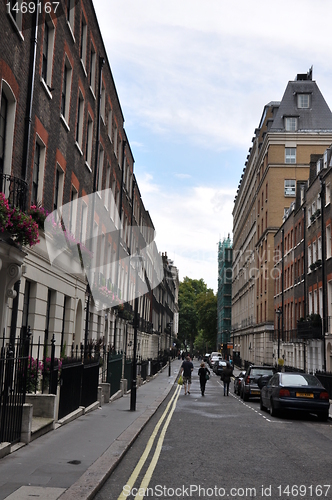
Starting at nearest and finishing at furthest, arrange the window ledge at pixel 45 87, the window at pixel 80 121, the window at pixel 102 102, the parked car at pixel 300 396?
the window ledge at pixel 45 87, the parked car at pixel 300 396, the window at pixel 80 121, the window at pixel 102 102

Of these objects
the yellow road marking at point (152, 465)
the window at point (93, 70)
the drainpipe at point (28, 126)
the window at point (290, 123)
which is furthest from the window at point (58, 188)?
the window at point (290, 123)

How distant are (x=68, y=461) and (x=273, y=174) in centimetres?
5297

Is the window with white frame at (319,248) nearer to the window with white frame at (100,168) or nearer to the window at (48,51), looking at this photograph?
the window with white frame at (100,168)

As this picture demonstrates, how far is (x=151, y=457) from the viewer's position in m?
9.72

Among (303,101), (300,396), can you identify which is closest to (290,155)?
(303,101)

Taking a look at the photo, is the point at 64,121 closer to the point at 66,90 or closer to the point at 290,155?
the point at 66,90

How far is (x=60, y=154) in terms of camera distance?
1672cm

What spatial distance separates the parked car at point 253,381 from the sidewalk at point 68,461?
1269 centimetres

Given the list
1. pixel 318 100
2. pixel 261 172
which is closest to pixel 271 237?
pixel 261 172

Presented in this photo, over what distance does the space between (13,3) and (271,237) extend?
158 ft

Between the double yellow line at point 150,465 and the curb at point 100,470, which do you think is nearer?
the curb at point 100,470

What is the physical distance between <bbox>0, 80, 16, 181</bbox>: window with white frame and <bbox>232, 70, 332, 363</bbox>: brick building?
45.1m

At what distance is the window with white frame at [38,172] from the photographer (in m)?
14.7

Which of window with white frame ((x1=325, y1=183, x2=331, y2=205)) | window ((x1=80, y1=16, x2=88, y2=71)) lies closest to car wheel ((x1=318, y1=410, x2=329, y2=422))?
window ((x1=80, y1=16, x2=88, y2=71))
